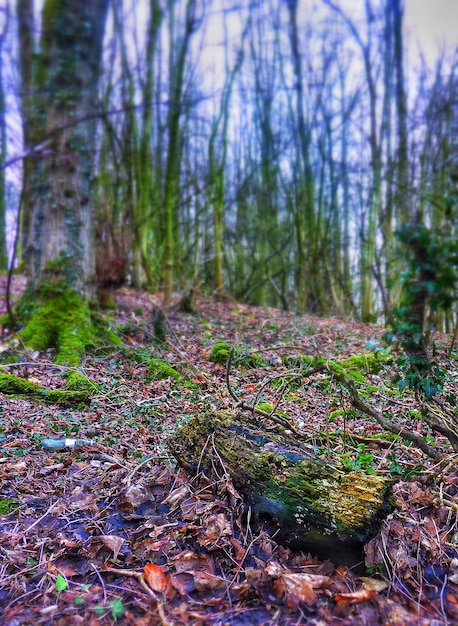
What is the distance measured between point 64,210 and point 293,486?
4912 millimetres

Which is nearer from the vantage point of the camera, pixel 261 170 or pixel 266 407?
pixel 266 407

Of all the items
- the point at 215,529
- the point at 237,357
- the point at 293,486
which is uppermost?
the point at 237,357

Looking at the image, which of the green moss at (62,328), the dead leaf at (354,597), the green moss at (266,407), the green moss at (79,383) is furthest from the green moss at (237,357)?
the dead leaf at (354,597)

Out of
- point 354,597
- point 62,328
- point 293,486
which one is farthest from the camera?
point 62,328

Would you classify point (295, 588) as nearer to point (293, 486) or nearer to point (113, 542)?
point (293, 486)

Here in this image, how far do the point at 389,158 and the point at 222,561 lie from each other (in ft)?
41.9

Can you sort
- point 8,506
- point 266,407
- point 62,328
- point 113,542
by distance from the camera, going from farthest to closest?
point 62,328, point 266,407, point 8,506, point 113,542

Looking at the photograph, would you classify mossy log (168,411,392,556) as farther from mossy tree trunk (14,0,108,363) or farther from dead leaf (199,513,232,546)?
mossy tree trunk (14,0,108,363)

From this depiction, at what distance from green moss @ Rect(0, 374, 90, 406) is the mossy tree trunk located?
81 centimetres

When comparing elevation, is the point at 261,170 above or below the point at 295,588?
above

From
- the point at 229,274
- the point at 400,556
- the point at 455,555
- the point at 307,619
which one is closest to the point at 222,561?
the point at 307,619

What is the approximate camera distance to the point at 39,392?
406 cm

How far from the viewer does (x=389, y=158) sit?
12047mm

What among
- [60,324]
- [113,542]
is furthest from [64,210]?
[113,542]
